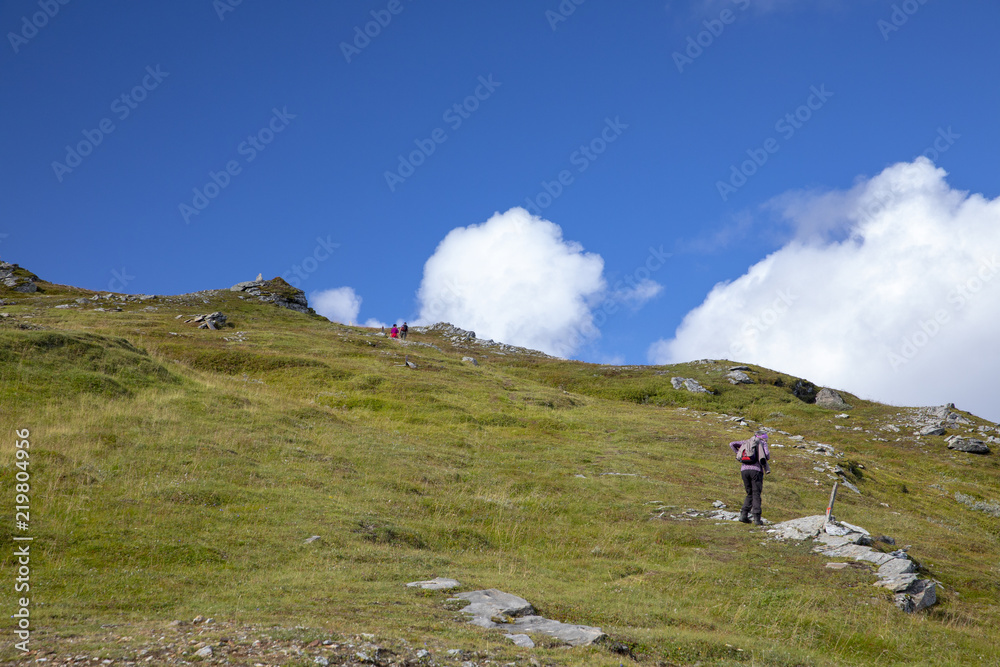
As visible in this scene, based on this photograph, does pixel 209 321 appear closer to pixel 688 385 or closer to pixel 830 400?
pixel 688 385

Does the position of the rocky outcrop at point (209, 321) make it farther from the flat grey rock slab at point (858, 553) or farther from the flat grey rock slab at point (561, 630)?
the flat grey rock slab at point (858, 553)

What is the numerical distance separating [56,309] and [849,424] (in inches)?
3445

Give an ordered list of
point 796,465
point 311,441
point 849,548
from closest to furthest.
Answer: point 849,548 → point 311,441 → point 796,465

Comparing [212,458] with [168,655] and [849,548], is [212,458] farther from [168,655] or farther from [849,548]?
[849,548]

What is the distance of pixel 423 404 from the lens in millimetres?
44188

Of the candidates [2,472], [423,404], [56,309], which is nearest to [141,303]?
[56,309]

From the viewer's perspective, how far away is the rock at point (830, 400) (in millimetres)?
71562

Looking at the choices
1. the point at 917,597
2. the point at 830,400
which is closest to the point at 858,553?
the point at 917,597

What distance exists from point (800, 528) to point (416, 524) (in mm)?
13283

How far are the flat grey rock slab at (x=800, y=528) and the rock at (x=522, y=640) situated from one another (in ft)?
43.8

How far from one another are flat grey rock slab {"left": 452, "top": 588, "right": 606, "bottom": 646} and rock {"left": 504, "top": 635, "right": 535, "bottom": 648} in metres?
0.33

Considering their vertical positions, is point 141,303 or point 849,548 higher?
point 141,303

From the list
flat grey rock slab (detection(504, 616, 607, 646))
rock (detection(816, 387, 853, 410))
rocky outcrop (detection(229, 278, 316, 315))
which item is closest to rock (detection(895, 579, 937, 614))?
flat grey rock slab (detection(504, 616, 607, 646))

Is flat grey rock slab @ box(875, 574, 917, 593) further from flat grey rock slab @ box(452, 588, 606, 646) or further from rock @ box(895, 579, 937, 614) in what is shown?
flat grey rock slab @ box(452, 588, 606, 646)
